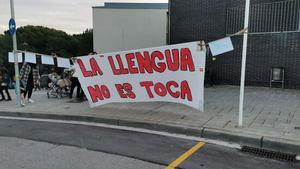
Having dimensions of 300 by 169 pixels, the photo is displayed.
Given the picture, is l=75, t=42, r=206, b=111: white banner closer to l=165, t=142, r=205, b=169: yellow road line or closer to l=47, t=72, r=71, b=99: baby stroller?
l=165, t=142, r=205, b=169: yellow road line

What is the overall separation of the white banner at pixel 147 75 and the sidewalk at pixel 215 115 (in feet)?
1.52

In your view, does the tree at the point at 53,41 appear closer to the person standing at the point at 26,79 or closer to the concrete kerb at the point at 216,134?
the person standing at the point at 26,79

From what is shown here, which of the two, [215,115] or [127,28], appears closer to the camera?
[215,115]

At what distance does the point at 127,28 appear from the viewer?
28031mm

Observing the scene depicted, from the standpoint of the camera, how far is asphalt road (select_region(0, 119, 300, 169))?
4.60 meters

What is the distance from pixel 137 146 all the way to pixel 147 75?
7.80 feet

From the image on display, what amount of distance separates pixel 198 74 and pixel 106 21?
23.3m

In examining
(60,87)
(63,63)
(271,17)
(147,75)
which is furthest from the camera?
(63,63)

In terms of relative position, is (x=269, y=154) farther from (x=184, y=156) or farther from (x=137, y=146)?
(x=137, y=146)

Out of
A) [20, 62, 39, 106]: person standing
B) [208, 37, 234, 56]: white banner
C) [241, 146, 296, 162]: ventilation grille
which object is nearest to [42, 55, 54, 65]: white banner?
[20, 62, 39, 106]: person standing

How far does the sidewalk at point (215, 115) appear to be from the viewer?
18.4ft

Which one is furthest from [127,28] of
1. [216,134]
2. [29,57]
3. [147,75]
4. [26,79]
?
[216,134]

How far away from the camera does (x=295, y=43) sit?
35.6 ft

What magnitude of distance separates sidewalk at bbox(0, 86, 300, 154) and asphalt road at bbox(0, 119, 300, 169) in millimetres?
468
